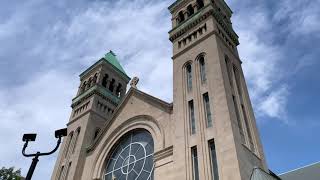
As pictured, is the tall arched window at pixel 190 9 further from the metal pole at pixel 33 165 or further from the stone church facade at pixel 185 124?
the metal pole at pixel 33 165

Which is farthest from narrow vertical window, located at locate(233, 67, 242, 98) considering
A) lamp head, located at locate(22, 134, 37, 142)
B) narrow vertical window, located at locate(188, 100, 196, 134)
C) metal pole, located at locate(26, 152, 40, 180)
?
metal pole, located at locate(26, 152, 40, 180)

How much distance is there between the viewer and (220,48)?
2133 cm

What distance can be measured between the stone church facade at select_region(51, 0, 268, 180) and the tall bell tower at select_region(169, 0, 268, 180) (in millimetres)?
48

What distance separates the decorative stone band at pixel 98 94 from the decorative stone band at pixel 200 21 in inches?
368

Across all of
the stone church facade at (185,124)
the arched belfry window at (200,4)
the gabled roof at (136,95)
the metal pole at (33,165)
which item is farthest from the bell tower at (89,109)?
the metal pole at (33,165)

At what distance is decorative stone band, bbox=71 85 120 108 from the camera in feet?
101

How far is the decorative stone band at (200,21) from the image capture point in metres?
23.6

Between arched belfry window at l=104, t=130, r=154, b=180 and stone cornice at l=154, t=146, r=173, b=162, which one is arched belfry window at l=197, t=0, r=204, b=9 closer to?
arched belfry window at l=104, t=130, r=154, b=180

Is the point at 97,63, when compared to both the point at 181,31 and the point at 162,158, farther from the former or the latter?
the point at 162,158

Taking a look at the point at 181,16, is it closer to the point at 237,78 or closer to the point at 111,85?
the point at 237,78

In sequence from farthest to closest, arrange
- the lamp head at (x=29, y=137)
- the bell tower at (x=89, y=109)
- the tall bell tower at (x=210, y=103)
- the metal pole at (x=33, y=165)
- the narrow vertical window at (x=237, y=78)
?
the bell tower at (x=89, y=109) < the narrow vertical window at (x=237, y=78) < the tall bell tower at (x=210, y=103) < the lamp head at (x=29, y=137) < the metal pole at (x=33, y=165)

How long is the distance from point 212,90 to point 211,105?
3.45 feet

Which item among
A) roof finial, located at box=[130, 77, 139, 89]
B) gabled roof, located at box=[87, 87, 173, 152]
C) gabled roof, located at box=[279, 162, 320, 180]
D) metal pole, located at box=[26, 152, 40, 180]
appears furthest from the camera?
roof finial, located at box=[130, 77, 139, 89]

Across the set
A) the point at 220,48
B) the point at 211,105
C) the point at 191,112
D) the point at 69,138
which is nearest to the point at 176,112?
the point at 191,112
